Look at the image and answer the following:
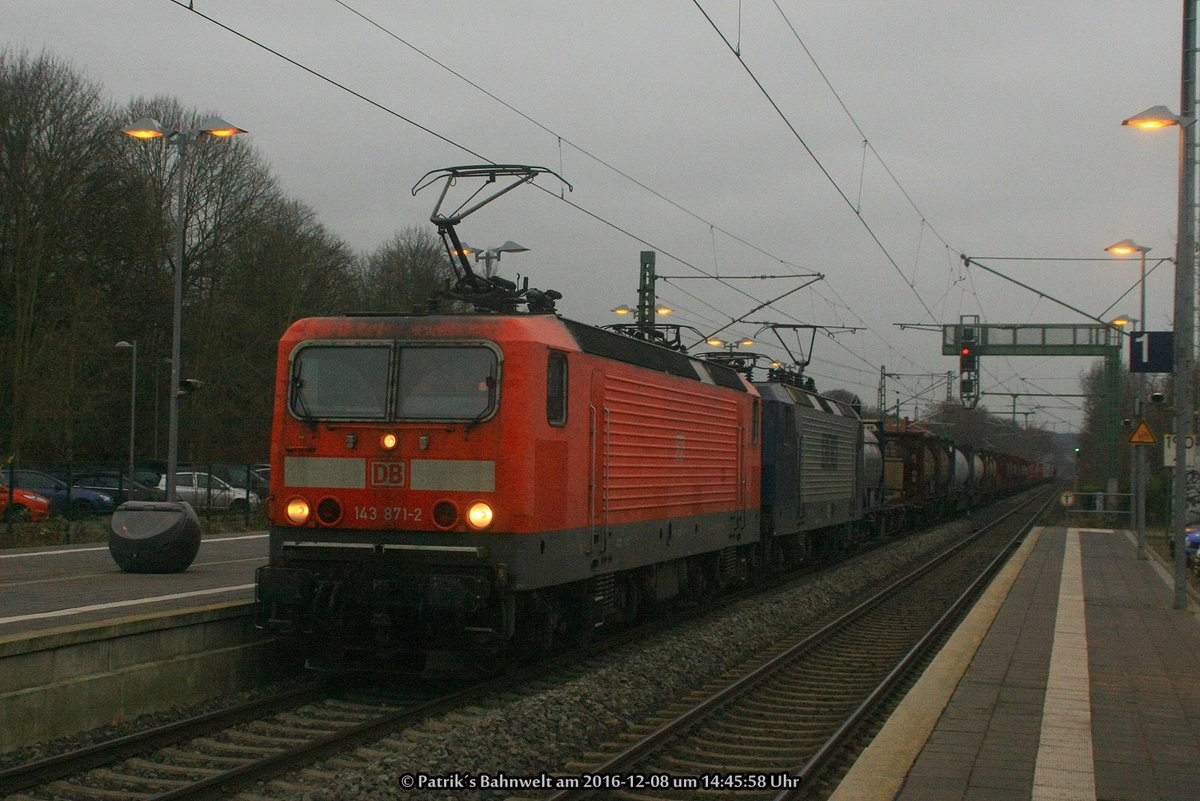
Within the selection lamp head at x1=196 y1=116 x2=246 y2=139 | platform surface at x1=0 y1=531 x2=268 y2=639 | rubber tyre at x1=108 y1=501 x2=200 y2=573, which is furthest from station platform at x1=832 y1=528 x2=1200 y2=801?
lamp head at x1=196 y1=116 x2=246 y2=139

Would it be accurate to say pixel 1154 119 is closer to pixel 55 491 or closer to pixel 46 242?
pixel 55 491

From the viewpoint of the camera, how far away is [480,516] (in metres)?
9.77

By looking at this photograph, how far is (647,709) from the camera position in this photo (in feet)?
33.0

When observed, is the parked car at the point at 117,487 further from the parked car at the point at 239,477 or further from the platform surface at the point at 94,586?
the platform surface at the point at 94,586

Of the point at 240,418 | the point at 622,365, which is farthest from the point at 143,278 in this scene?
the point at 622,365

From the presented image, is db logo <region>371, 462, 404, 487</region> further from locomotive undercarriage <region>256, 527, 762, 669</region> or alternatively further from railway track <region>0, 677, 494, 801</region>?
railway track <region>0, 677, 494, 801</region>

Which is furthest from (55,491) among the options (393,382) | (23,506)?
(393,382)

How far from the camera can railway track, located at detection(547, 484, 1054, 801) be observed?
7.54 meters

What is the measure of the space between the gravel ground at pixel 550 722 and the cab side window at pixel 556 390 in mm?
2134

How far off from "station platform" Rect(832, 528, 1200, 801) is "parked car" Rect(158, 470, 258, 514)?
1728 centimetres

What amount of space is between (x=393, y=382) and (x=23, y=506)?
17.3 metres

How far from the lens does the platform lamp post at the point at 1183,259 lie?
15.9 meters

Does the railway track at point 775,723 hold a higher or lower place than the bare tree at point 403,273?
lower

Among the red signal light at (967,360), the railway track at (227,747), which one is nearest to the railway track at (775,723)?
the railway track at (227,747)
